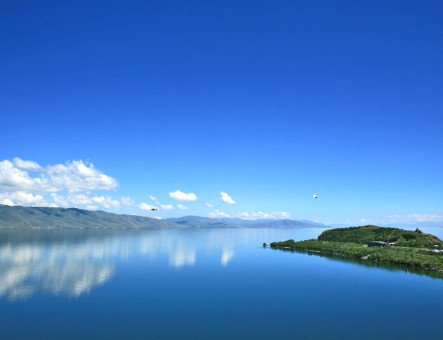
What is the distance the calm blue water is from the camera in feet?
115

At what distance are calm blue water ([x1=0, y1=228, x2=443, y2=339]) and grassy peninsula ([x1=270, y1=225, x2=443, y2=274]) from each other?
35.7 feet

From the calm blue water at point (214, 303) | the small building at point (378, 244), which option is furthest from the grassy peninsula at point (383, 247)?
the calm blue water at point (214, 303)

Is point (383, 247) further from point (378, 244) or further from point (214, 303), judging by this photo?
point (214, 303)

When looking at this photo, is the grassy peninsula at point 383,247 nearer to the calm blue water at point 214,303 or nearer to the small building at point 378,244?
the small building at point 378,244

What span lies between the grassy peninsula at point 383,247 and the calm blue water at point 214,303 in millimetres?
10873

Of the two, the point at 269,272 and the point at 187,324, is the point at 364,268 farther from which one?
the point at 187,324

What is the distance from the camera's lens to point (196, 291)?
53.6m

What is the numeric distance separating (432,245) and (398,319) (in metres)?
82.7

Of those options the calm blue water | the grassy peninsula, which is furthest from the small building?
the calm blue water

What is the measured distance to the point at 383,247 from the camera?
109 metres

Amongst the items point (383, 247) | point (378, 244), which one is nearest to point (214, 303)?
point (383, 247)

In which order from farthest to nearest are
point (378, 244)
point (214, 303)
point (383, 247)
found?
point (378, 244)
point (383, 247)
point (214, 303)

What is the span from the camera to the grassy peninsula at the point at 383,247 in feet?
269

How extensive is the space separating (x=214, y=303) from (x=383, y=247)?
81317 millimetres
